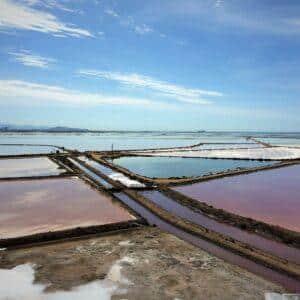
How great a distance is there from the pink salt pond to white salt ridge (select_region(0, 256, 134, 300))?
257cm

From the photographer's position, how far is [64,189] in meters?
16.6

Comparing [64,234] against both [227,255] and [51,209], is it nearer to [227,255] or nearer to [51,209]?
[51,209]

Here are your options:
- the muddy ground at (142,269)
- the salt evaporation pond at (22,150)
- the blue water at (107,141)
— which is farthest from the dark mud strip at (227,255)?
the blue water at (107,141)

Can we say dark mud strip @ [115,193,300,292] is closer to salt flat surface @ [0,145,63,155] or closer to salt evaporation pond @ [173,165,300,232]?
salt evaporation pond @ [173,165,300,232]

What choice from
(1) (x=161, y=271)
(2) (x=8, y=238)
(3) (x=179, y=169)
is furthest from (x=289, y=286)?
(3) (x=179, y=169)

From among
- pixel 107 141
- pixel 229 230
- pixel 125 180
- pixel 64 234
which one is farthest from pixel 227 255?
pixel 107 141

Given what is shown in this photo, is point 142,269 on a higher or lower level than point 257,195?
lower

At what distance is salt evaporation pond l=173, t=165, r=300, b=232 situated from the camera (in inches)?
464

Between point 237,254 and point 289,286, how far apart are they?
69.1 inches

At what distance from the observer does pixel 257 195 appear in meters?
15.1

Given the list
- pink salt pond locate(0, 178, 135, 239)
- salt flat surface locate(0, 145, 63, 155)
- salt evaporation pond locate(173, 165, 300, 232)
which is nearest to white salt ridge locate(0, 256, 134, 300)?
pink salt pond locate(0, 178, 135, 239)

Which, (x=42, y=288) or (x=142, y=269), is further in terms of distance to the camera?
(x=142, y=269)

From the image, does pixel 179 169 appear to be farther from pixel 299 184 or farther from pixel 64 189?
pixel 64 189

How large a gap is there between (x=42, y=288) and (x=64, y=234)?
10.0 feet
